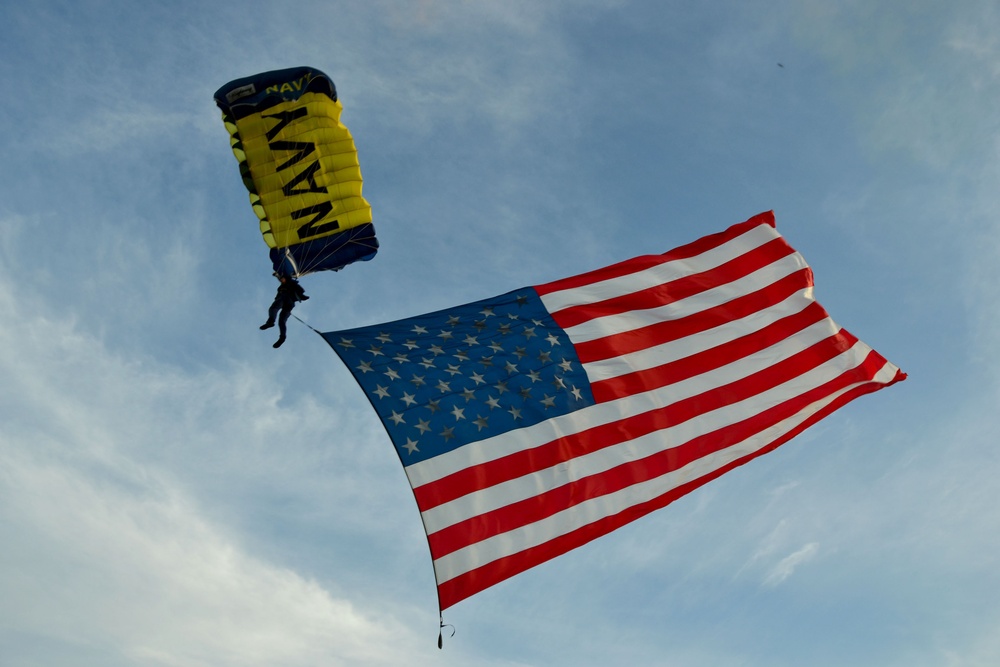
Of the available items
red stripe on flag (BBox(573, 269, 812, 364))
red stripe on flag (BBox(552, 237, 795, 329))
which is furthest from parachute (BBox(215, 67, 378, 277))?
red stripe on flag (BBox(573, 269, 812, 364))

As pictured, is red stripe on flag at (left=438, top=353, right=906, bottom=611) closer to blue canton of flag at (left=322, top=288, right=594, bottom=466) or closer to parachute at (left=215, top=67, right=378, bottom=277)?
blue canton of flag at (left=322, top=288, right=594, bottom=466)

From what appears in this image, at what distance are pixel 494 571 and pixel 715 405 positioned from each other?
3846mm

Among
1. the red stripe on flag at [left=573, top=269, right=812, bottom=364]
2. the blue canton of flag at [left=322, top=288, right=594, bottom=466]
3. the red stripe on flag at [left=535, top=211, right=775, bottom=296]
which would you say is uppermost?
the red stripe on flag at [left=535, top=211, right=775, bottom=296]

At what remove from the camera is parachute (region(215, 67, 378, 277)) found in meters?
12.7

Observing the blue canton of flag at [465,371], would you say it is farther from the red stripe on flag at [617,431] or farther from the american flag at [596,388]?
the red stripe on flag at [617,431]

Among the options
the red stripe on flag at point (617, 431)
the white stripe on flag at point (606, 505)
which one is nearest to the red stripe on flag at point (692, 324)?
the red stripe on flag at point (617, 431)

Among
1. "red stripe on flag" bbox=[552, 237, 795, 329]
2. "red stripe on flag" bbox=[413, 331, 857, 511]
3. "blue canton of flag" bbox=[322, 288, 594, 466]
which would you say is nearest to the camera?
"red stripe on flag" bbox=[413, 331, 857, 511]

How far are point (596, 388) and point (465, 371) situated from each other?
5.78 ft

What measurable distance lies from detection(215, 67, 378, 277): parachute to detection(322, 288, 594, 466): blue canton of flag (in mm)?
1288

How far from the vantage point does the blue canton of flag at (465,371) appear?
12000mm

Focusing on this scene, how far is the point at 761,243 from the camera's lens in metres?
14.6

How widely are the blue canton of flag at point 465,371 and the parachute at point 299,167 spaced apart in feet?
4.23

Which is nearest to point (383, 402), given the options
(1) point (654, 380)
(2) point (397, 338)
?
(2) point (397, 338)

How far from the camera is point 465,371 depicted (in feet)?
41.8
